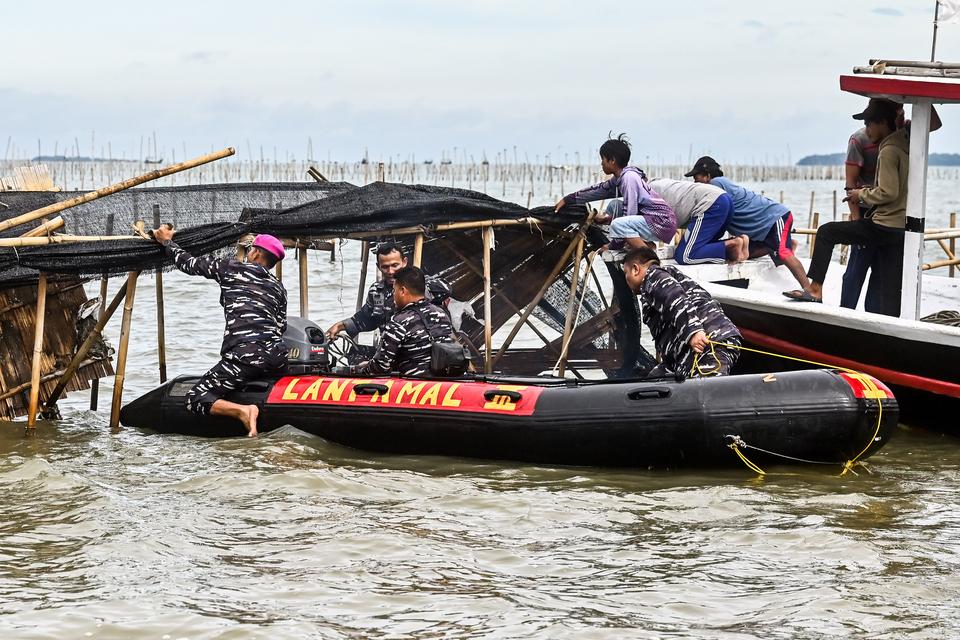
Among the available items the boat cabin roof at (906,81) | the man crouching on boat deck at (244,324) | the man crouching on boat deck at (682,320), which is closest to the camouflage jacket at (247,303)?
the man crouching on boat deck at (244,324)

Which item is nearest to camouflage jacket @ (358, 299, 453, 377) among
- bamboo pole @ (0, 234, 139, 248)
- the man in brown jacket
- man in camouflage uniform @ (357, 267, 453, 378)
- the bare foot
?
man in camouflage uniform @ (357, 267, 453, 378)

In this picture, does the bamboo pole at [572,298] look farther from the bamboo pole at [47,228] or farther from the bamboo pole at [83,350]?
the bamboo pole at [47,228]

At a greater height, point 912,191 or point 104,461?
point 912,191

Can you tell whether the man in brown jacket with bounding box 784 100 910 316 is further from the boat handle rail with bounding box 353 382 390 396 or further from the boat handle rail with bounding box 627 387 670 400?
the boat handle rail with bounding box 353 382 390 396

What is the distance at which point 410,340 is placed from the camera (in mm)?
8805

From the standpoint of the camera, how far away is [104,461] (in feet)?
28.5

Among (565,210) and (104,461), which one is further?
(565,210)

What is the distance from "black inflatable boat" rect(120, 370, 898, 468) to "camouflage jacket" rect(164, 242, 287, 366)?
33 cm

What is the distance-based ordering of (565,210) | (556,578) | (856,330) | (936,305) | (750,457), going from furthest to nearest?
(936,305)
(565,210)
(856,330)
(750,457)
(556,578)

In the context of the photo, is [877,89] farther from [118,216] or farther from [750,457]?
[118,216]

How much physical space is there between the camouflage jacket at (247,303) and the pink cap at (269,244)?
0.16m

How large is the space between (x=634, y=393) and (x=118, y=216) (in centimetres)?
485

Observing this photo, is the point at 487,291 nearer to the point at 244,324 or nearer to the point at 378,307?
the point at 378,307

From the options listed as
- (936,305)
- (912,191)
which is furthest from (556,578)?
(936,305)
